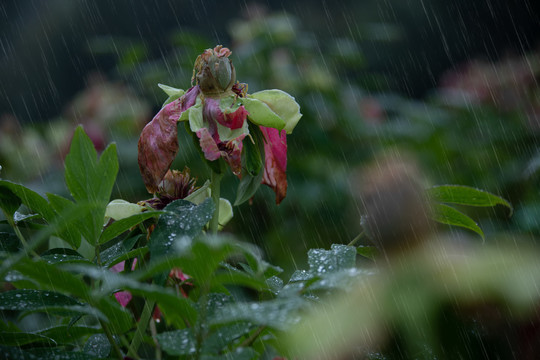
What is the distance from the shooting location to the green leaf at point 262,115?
39cm

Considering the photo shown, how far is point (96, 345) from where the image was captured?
378mm

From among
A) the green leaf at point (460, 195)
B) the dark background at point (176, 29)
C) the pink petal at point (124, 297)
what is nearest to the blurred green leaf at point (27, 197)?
the pink petal at point (124, 297)

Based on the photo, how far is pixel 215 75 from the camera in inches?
16.8

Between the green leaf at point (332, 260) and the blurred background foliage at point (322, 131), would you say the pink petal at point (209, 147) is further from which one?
the blurred background foliage at point (322, 131)

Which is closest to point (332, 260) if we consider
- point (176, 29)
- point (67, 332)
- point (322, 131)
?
point (67, 332)

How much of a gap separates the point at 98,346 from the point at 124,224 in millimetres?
109

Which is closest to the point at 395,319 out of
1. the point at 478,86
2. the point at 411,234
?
the point at 411,234

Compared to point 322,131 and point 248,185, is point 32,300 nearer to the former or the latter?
point 248,185

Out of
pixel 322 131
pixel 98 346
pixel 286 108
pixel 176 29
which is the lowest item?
pixel 322 131

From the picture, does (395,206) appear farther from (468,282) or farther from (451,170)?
(451,170)

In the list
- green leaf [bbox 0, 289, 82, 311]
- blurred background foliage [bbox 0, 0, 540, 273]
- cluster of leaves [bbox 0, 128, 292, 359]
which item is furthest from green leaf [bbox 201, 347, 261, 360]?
blurred background foliage [bbox 0, 0, 540, 273]

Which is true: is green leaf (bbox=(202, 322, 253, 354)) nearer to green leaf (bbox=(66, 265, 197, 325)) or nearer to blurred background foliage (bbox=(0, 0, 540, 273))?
green leaf (bbox=(66, 265, 197, 325))

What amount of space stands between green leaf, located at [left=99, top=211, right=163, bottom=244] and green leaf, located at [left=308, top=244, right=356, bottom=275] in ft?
0.30

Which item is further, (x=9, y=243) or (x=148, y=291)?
(x=9, y=243)
